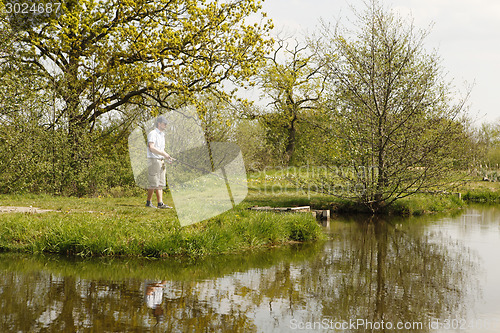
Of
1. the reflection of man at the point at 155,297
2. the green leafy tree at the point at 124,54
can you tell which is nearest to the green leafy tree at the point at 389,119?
the green leafy tree at the point at 124,54

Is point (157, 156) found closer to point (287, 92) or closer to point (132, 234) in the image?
point (132, 234)

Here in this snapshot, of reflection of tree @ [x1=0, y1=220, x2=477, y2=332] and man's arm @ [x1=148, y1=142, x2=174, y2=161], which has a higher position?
man's arm @ [x1=148, y1=142, x2=174, y2=161]

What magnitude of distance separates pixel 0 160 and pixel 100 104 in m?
5.17

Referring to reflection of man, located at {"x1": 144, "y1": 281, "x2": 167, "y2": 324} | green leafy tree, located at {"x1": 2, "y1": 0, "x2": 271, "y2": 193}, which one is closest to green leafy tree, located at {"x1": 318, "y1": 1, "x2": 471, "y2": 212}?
green leafy tree, located at {"x1": 2, "y1": 0, "x2": 271, "y2": 193}

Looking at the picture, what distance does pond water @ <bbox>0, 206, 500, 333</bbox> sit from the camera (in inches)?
207

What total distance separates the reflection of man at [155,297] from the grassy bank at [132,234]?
189cm

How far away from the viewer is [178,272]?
759 cm

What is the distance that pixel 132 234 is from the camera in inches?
345

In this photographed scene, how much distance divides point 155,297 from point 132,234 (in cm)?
283

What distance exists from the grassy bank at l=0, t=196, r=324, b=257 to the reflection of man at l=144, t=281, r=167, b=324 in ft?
6.19

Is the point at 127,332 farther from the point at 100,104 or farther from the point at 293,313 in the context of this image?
the point at 100,104

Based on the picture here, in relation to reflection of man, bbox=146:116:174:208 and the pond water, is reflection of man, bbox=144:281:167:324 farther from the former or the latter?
reflection of man, bbox=146:116:174:208

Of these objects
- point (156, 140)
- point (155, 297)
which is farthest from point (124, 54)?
point (155, 297)

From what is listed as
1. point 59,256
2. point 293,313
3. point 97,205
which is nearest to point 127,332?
point 293,313
